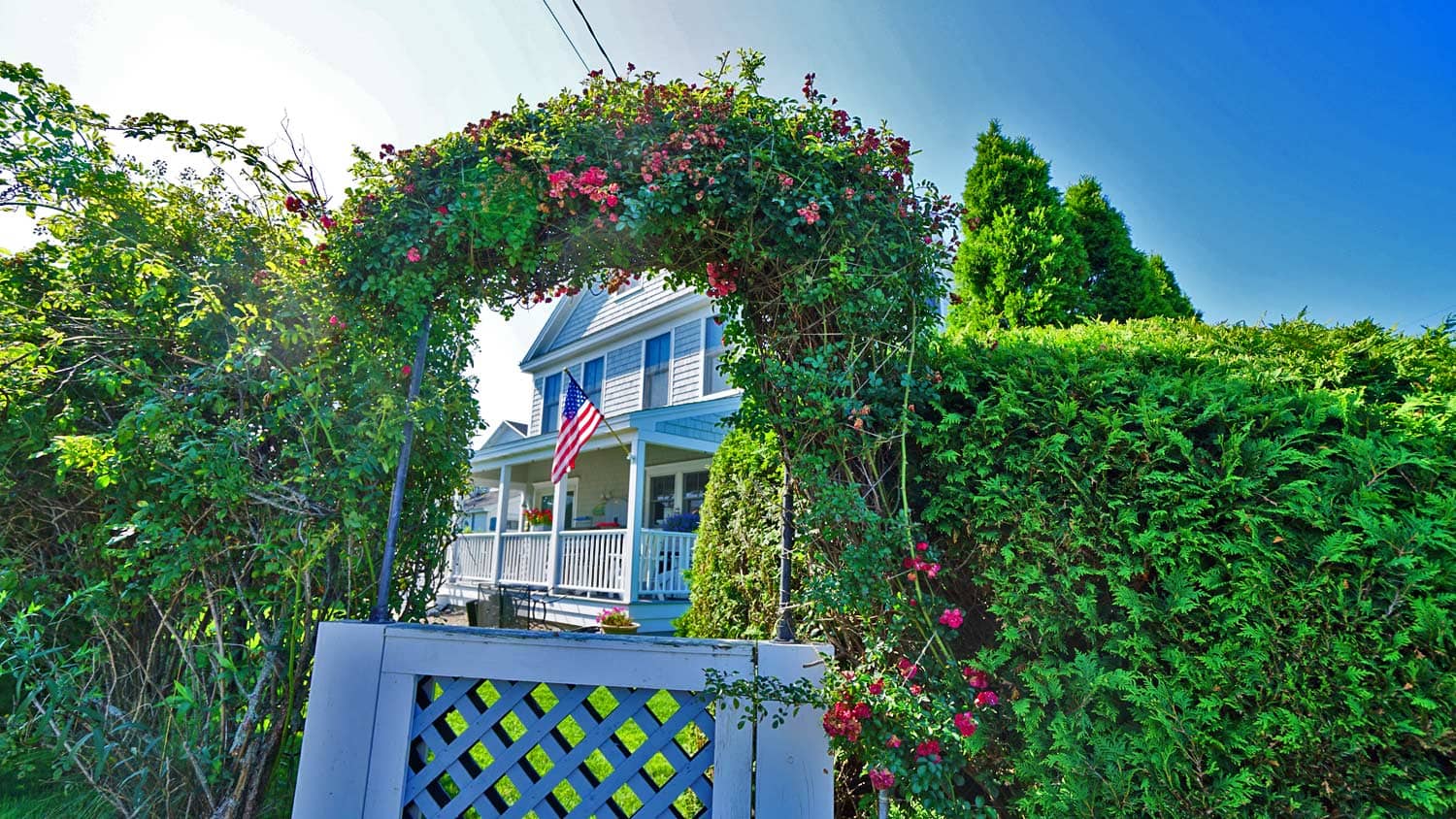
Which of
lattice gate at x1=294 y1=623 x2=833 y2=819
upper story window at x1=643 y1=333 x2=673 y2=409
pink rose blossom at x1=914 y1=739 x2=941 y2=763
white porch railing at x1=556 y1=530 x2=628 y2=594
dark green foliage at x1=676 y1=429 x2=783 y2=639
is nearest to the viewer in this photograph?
pink rose blossom at x1=914 y1=739 x2=941 y2=763

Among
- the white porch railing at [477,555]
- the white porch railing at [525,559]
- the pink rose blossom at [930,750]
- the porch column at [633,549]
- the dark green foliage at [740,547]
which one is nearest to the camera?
the pink rose blossom at [930,750]

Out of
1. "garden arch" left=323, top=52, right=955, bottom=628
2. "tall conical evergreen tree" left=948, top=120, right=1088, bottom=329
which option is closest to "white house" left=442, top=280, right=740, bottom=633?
"tall conical evergreen tree" left=948, top=120, right=1088, bottom=329

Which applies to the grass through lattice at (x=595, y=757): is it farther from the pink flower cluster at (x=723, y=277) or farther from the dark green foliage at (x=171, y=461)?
the pink flower cluster at (x=723, y=277)

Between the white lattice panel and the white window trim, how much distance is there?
25.9 ft

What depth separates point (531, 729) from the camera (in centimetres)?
210

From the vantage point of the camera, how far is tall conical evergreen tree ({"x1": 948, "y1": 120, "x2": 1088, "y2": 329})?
5.09 metres

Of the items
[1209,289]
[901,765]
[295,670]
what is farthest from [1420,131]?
[295,670]

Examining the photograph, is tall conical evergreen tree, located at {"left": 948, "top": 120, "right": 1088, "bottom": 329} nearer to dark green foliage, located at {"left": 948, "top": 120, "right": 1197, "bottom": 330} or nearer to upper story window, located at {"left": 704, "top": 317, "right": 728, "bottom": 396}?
dark green foliage, located at {"left": 948, "top": 120, "right": 1197, "bottom": 330}

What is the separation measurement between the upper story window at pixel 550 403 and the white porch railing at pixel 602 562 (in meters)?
3.89

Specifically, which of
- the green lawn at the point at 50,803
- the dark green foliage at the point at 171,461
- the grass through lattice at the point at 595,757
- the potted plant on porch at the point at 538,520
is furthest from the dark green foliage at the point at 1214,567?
the potted plant on porch at the point at 538,520

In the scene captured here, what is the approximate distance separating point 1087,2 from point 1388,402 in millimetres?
4399

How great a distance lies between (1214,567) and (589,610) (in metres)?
7.47

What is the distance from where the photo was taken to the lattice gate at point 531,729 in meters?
2.01

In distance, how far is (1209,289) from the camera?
854cm
